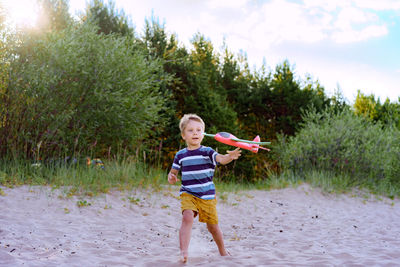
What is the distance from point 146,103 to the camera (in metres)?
11.0

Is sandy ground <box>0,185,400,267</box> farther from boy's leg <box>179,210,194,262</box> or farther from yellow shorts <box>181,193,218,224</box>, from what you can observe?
yellow shorts <box>181,193,218,224</box>

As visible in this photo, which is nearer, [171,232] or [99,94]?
[171,232]

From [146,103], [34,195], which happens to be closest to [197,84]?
[146,103]

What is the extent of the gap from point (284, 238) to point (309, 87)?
12871mm

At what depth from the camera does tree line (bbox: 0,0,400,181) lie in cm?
873

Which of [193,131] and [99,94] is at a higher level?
[99,94]

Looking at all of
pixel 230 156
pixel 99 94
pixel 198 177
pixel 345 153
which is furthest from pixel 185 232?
pixel 345 153

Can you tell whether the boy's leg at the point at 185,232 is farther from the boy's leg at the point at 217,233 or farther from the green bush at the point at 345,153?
the green bush at the point at 345,153

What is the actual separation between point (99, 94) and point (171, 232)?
5145 mm

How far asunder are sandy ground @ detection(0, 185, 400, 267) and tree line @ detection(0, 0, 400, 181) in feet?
5.55

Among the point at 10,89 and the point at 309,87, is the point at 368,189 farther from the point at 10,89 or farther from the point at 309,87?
the point at 10,89

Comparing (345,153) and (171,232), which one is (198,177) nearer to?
(171,232)

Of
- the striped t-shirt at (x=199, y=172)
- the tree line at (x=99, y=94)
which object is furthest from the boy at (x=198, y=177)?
the tree line at (x=99, y=94)

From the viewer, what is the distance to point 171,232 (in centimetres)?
591
